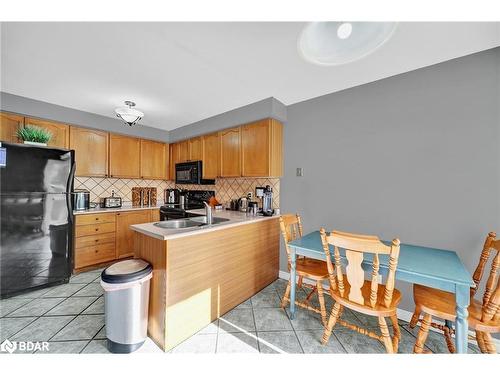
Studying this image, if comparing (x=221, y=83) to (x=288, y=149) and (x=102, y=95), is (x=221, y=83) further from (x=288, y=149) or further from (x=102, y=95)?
(x=102, y=95)

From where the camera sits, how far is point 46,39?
4.42 ft

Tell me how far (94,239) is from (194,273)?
2.16 meters

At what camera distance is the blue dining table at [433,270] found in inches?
42.0

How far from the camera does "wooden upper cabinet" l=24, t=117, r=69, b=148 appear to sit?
2.49 metres

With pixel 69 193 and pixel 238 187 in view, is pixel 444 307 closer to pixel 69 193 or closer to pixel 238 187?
pixel 238 187

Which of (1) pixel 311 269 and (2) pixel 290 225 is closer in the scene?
(1) pixel 311 269

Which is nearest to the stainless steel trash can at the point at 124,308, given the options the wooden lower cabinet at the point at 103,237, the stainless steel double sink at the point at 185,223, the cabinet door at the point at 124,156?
the stainless steel double sink at the point at 185,223

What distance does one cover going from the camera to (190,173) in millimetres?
3260

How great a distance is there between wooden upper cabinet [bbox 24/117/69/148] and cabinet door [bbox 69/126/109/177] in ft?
0.18

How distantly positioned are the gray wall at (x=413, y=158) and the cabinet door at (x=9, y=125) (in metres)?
3.68

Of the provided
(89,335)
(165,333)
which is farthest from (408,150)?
(89,335)

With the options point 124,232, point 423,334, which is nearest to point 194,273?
point 423,334

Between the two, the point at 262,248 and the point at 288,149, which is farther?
the point at 288,149
